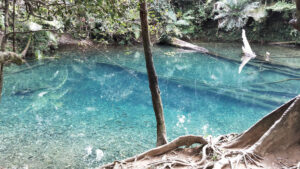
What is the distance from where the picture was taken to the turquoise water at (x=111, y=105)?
14.7ft

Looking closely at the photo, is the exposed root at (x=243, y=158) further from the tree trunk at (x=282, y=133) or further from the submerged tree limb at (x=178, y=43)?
the submerged tree limb at (x=178, y=43)

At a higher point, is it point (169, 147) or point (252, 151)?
point (252, 151)

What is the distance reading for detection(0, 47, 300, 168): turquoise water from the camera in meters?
4.48

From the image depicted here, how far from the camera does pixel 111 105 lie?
22.5 feet

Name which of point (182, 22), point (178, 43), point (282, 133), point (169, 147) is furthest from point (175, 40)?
point (282, 133)

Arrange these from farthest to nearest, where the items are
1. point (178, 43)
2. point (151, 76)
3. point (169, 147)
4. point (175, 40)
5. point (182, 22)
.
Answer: point (182, 22) < point (175, 40) < point (178, 43) < point (151, 76) < point (169, 147)

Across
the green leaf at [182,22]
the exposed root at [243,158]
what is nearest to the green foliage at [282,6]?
the green leaf at [182,22]

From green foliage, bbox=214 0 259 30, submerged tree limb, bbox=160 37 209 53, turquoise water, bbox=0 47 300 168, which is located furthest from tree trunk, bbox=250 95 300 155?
green foliage, bbox=214 0 259 30

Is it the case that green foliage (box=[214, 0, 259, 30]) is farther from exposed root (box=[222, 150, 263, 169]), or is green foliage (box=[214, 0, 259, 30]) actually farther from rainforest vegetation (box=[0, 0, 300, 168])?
exposed root (box=[222, 150, 263, 169])

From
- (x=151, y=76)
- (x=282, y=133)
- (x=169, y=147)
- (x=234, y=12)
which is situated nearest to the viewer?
(x=282, y=133)

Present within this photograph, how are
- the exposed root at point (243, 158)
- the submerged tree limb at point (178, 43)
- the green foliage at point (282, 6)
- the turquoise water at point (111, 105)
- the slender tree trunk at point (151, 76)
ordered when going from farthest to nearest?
the submerged tree limb at point (178, 43), the green foliage at point (282, 6), the turquoise water at point (111, 105), the slender tree trunk at point (151, 76), the exposed root at point (243, 158)

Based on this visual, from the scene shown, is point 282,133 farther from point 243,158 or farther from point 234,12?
point 234,12

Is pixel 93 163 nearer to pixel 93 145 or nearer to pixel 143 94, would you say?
pixel 93 145

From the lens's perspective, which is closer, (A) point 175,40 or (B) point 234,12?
(A) point 175,40
